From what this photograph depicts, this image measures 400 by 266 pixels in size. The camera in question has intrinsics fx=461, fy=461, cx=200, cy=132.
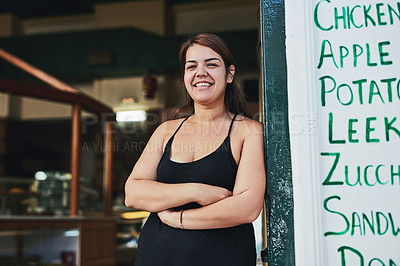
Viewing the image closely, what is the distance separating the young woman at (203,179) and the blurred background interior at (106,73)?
3914mm

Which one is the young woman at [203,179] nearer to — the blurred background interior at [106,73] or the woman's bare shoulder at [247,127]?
the woman's bare shoulder at [247,127]

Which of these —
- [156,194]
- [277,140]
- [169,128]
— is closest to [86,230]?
[169,128]

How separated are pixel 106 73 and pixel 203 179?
671cm

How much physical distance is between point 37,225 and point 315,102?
3646 mm

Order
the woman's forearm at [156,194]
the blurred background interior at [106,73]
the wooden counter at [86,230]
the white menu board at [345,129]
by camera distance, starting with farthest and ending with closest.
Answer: the blurred background interior at [106,73], the wooden counter at [86,230], the woman's forearm at [156,194], the white menu board at [345,129]

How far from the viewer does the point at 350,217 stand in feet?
4.04

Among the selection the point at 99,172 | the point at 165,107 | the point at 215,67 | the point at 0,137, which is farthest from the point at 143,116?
the point at 215,67

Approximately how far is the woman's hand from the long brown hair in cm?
35

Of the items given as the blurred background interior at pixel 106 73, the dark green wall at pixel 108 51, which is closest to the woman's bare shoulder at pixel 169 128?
the blurred background interior at pixel 106 73

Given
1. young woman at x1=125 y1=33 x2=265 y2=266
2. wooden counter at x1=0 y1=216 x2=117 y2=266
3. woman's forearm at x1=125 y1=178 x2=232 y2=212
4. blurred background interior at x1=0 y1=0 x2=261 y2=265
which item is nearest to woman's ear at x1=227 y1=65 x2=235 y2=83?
young woman at x1=125 y1=33 x2=265 y2=266

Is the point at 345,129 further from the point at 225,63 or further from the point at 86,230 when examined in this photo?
the point at 86,230

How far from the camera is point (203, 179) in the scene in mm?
1363

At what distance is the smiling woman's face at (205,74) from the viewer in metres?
1.46

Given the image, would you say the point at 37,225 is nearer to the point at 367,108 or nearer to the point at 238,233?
the point at 238,233
